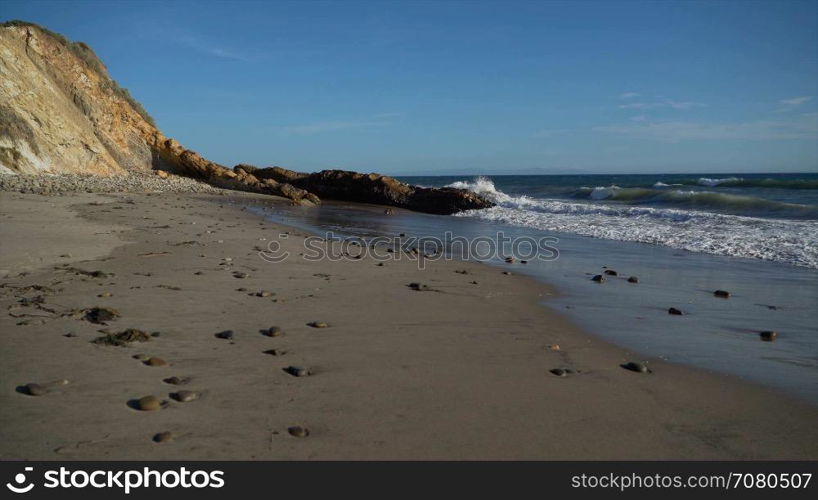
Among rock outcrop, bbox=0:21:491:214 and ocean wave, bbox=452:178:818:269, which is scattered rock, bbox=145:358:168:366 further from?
rock outcrop, bbox=0:21:491:214

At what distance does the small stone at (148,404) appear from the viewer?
8.91ft

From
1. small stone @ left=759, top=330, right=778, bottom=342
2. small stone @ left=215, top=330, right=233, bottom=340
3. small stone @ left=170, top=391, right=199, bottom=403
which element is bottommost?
small stone @ left=759, top=330, right=778, bottom=342

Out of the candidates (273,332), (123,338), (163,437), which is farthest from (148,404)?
(273,332)

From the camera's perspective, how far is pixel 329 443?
2531 mm

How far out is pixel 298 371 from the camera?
10.9 feet

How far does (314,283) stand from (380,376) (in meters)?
2.86

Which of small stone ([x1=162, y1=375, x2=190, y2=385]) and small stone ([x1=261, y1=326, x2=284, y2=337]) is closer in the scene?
small stone ([x1=162, y1=375, x2=190, y2=385])

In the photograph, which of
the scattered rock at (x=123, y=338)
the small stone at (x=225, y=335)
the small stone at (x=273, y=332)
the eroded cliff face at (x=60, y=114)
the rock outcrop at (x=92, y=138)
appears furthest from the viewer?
the rock outcrop at (x=92, y=138)

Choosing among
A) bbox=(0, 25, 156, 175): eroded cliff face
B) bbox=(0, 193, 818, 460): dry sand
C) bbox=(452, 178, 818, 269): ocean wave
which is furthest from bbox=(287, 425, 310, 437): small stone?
bbox=(0, 25, 156, 175): eroded cliff face

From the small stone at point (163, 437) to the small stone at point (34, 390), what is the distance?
0.82 m

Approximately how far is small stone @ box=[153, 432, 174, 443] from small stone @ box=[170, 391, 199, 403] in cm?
37

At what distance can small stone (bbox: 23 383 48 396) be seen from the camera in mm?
2795

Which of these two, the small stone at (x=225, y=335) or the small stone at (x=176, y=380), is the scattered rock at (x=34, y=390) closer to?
the small stone at (x=176, y=380)
